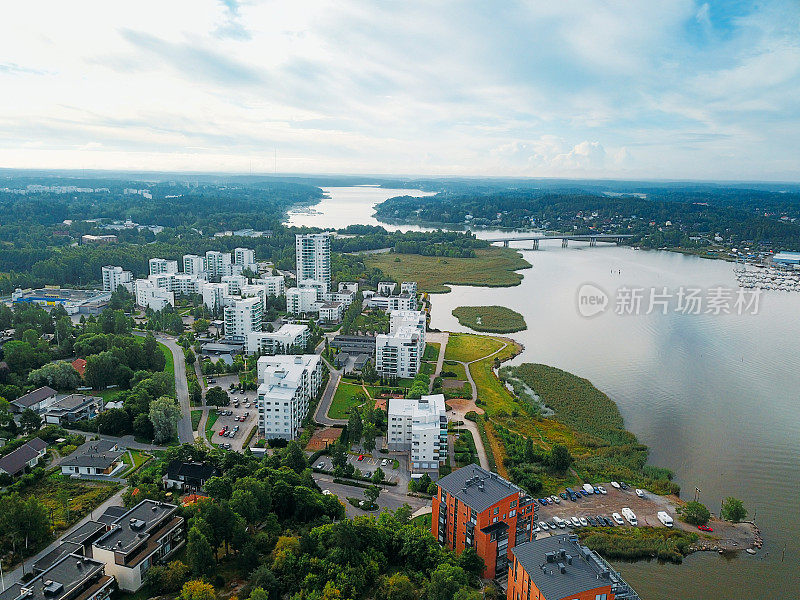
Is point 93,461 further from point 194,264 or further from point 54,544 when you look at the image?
point 194,264

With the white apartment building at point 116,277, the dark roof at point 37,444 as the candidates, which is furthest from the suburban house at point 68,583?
the white apartment building at point 116,277

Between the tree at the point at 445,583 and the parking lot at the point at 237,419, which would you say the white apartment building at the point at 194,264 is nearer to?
the parking lot at the point at 237,419

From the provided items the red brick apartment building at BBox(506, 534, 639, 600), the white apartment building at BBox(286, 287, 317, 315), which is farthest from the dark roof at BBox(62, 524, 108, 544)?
the white apartment building at BBox(286, 287, 317, 315)

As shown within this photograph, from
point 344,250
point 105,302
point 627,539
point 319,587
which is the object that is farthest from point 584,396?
point 344,250

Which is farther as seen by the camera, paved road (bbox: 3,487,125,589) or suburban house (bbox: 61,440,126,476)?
suburban house (bbox: 61,440,126,476)

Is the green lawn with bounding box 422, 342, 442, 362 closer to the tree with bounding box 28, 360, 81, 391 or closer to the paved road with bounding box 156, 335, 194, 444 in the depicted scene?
the paved road with bounding box 156, 335, 194, 444
